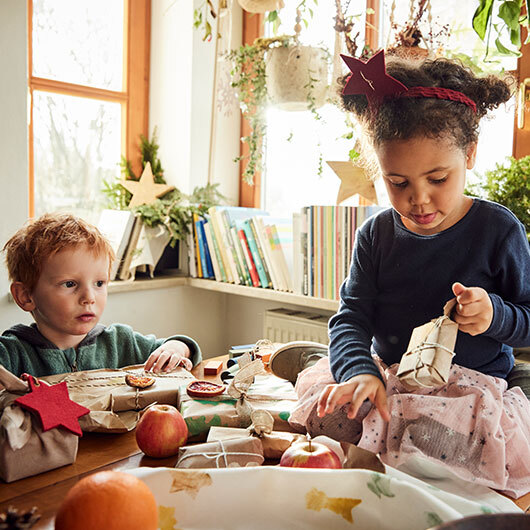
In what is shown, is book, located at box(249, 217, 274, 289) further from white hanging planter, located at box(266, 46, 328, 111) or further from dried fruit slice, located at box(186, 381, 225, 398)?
dried fruit slice, located at box(186, 381, 225, 398)

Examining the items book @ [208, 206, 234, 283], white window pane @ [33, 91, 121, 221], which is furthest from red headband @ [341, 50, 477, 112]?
white window pane @ [33, 91, 121, 221]

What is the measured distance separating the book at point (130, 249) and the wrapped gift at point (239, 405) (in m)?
1.59

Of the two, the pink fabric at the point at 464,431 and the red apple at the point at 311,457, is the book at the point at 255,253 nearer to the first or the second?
the pink fabric at the point at 464,431

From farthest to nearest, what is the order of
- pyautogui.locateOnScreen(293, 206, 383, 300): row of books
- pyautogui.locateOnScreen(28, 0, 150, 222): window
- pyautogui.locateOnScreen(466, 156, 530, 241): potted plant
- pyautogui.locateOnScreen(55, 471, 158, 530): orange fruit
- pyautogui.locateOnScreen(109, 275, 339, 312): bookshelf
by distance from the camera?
pyautogui.locateOnScreen(28, 0, 150, 222): window, pyautogui.locateOnScreen(109, 275, 339, 312): bookshelf, pyautogui.locateOnScreen(293, 206, 383, 300): row of books, pyautogui.locateOnScreen(466, 156, 530, 241): potted plant, pyautogui.locateOnScreen(55, 471, 158, 530): orange fruit

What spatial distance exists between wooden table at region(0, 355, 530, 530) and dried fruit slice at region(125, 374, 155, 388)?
114 millimetres

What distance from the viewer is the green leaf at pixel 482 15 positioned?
1.28 meters

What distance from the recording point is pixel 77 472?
833 millimetres

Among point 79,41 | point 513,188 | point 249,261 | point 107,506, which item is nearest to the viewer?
point 107,506

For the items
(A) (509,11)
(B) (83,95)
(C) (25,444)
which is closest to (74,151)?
(B) (83,95)

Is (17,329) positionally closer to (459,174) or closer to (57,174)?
(459,174)

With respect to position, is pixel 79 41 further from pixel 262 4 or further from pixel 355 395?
pixel 355 395

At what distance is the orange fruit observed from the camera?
1.82 ft

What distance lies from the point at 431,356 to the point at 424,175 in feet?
1.05

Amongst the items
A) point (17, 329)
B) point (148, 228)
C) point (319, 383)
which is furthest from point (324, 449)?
point (148, 228)
